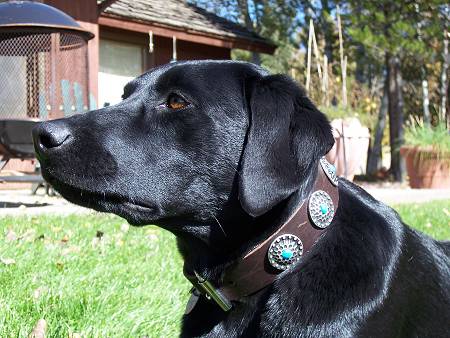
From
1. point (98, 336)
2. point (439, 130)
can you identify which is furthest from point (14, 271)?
point (439, 130)

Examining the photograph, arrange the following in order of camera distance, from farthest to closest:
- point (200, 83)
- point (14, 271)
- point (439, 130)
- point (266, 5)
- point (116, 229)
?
point (266, 5), point (439, 130), point (116, 229), point (14, 271), point (200, 83)

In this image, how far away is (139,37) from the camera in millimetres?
13016

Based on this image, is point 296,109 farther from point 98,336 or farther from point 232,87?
point 98,336

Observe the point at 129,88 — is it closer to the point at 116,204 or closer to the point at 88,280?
the point at 116,204

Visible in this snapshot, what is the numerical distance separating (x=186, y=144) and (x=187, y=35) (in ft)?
36.2

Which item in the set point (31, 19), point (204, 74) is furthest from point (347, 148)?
point (204, 74)

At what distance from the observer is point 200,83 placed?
217 centimetres

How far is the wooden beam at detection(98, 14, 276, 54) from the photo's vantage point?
11.7 m

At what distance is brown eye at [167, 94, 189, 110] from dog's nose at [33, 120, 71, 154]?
Answer: 14.4 inches

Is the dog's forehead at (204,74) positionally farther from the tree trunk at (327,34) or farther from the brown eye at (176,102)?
the tree trunk at (327,34)

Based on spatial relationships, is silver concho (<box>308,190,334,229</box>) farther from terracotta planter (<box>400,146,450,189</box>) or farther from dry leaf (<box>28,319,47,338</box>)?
terracotta planter (<box>400,146,450,189</box>)

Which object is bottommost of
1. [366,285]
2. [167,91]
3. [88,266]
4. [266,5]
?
[266,5]

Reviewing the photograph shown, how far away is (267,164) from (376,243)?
46 cm

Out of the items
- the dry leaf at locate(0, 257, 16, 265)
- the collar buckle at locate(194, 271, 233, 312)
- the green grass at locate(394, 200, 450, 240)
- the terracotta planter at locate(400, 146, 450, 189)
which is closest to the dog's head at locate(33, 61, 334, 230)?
the collar buckle at locate(194, 271, 233, 312)
